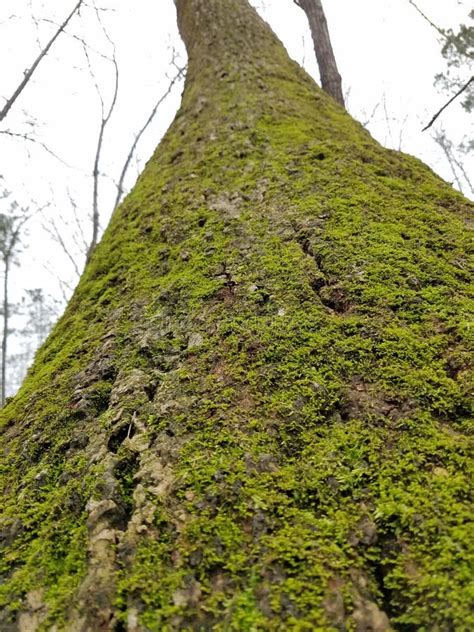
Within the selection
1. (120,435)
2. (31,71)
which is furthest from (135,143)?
(120,435)

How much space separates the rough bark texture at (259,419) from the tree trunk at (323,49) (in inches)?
124

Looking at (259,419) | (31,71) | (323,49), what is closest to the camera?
(259,419)

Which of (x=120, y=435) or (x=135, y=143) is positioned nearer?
(x=120, y=435)

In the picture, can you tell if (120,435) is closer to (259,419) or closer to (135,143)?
(259,419)

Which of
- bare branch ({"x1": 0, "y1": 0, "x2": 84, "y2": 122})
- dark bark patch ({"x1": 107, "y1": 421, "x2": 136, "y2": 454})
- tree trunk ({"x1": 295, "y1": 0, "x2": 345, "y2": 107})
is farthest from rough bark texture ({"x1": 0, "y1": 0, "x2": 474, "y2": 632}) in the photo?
bare branch ({"x1": 0, "y1": 0, "x2": 84, "y2": 122})

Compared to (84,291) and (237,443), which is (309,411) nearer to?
(237,443)

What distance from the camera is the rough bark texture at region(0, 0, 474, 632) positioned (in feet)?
3.21

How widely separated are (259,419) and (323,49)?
5808 millimetres

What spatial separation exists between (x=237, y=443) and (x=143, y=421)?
0.35 m

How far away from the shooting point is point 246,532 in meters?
1.08

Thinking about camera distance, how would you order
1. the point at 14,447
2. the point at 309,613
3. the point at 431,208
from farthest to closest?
the point at 431,208 → the point at 14,447 → the point at 309,613

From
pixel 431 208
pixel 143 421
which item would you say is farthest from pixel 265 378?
pixel 431 208

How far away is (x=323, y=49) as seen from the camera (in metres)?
5.70

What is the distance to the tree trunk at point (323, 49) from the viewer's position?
17.4 feet
